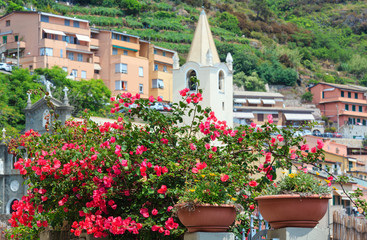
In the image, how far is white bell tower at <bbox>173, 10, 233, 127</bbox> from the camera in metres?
58.7

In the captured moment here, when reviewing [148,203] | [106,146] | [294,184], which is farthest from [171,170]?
[294,184]

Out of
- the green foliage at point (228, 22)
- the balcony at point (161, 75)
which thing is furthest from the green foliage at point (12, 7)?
the green foliage at point (228, 22)

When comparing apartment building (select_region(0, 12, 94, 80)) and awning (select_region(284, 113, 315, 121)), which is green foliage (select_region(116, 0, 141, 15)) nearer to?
apartment building (select_region(0, 12, 94, 80))

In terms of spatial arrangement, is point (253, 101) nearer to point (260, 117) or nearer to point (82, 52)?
point (260, 117)

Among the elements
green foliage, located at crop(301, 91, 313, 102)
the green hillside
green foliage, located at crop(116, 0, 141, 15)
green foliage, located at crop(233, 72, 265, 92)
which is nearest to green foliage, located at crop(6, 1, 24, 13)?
the green hillside

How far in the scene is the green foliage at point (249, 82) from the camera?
10454 cm

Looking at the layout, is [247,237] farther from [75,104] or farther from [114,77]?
[114,77]

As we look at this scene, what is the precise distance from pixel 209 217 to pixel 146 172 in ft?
5.42

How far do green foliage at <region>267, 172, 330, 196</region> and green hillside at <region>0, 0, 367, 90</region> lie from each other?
91162mm

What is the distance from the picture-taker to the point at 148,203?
9.08 metres

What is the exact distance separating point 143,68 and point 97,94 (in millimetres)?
16581

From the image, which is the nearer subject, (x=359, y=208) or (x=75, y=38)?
(x=359, y=208)

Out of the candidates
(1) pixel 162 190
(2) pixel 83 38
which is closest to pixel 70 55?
(2) pixel 83 38

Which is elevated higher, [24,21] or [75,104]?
[24,21]
